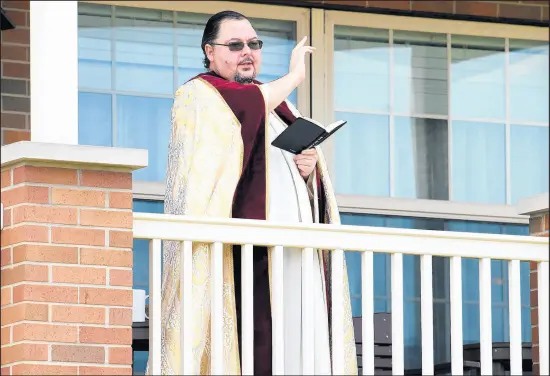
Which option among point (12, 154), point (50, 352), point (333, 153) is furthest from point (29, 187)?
point (333, 153)

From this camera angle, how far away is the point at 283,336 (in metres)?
7.04

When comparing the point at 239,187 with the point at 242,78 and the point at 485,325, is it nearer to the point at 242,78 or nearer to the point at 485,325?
the point at 242,78

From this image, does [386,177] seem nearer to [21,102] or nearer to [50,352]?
[21,102]

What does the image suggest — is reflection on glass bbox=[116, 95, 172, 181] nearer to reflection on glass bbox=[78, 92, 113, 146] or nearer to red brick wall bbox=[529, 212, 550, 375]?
reflection on glass bbox=[78, 92, 113, 146]

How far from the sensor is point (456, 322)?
719 centimetres

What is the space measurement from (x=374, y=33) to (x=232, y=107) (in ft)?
10.0

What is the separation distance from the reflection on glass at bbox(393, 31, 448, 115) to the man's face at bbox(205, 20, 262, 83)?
2721mm

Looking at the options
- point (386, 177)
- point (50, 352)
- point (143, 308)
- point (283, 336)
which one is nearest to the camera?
point (50, 352)

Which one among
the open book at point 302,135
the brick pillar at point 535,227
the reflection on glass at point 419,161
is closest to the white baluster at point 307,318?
the open book at point 302,135

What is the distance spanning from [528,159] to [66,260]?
462 centimetres

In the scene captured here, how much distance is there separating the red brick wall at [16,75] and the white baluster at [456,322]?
322 centimetres

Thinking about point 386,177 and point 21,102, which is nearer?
point 21,102

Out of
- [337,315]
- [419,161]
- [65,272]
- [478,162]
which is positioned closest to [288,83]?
[337,315]

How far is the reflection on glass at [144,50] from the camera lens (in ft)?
32.7
